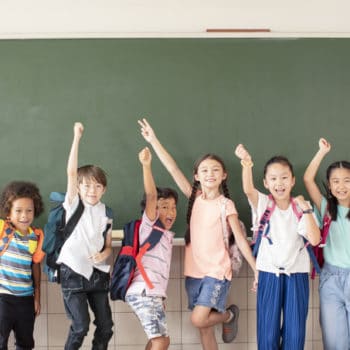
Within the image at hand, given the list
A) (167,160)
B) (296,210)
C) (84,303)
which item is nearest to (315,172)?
(296,210)

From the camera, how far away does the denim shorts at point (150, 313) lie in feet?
10.5

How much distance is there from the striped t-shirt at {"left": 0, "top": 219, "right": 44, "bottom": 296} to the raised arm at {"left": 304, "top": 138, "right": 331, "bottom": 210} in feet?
5.85

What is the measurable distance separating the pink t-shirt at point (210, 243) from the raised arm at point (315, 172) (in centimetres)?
53

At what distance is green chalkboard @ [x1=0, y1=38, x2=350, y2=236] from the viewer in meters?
3.55

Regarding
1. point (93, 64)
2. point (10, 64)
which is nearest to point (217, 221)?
point (93, 64)

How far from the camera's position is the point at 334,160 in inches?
142

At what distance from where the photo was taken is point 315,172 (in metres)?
3.49

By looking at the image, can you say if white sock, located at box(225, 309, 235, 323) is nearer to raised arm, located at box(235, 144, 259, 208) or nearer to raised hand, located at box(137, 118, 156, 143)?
raised arm, located at box(235, 144, 259, 208)

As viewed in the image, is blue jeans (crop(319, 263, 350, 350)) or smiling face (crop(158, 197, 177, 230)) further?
smiling face (crop(158, 197, 177, 230))

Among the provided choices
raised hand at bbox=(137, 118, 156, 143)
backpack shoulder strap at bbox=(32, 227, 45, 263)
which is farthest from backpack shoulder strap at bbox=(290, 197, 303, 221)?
backpack shoulder strap at bbox=(32, 227, 45, 263)
